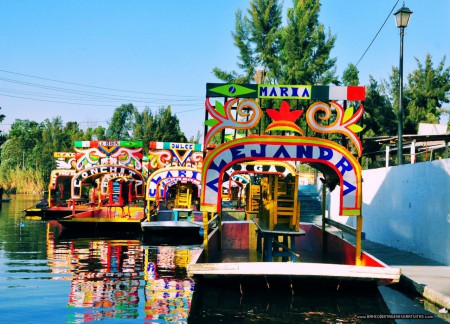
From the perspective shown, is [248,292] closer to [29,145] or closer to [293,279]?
[293,279]

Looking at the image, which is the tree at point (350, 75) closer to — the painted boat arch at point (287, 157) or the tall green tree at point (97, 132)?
the painted boat arch at point (287, 157)

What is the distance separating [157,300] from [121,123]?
88012mm

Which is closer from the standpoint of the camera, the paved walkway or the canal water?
the canal water

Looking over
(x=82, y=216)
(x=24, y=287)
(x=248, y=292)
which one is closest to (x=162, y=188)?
(x=82, y=216)

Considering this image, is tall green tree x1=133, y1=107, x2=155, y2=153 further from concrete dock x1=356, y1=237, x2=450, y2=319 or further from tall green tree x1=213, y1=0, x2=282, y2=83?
concrete dock x1=356, y1=237, x2=450, y2=319

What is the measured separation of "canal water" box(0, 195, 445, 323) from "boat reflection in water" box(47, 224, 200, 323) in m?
0.02

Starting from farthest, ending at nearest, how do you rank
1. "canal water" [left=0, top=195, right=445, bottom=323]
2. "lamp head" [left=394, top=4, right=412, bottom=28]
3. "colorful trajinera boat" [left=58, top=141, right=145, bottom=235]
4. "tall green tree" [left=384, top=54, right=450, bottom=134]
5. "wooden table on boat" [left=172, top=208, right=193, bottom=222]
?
"tall green tree" [left=384, top=54, right=450, bottom=134], "colorful trajinera boat" [left=58, top=141, right=145, bottom=235], "wooden table on boat" [left=172, top=208, right=193, bottom=222], "lamp head" [left=394, top=4, right=412, bottom=28], "canal water" [left=0, top=195, right=445, bottom=323]

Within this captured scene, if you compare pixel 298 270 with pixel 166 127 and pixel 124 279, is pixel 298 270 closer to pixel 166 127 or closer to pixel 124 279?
pixel 124 279

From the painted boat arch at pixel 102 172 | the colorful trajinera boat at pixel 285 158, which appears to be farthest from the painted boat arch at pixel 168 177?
the colorful trajinera boat at pixel 285 158

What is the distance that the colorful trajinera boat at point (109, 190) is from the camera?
83.0 ft

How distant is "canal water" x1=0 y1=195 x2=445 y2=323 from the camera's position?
9.82 meters

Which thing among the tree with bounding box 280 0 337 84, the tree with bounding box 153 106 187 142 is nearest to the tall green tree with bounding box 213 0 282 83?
the tree with bounding box 280 0 337 84

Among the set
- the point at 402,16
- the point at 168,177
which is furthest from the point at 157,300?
the point at 168,177

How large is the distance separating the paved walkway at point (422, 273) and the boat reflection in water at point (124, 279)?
4.04m
